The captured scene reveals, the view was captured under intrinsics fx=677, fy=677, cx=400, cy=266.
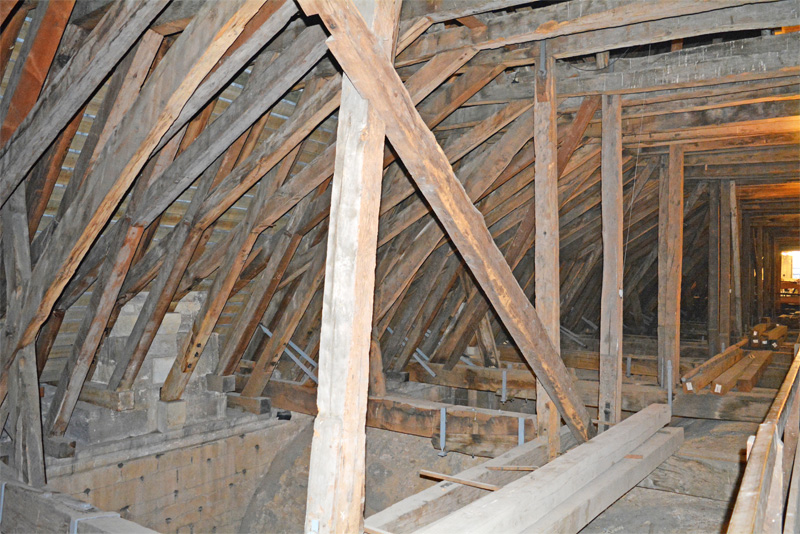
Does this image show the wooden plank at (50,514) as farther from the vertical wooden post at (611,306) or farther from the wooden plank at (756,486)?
the vertical wooden post at (611,306)

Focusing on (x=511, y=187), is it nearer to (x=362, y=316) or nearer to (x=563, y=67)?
(x=563, y=67)

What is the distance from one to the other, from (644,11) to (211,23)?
6.18 feet

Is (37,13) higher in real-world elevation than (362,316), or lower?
higher

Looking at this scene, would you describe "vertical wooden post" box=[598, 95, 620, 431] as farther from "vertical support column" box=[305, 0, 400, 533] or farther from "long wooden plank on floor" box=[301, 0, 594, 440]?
"vertical support column" box=[305, 0, 400, 533]

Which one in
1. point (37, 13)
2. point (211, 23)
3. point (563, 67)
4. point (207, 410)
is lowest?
point (207, 410)

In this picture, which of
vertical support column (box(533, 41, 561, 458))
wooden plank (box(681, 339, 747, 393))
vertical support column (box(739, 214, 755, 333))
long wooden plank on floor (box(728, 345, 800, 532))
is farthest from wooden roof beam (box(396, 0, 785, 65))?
vertical support column (box(739, 214, 755, 333))

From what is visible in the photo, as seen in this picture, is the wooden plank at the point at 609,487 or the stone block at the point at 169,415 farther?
the stone block at the point at 169,415

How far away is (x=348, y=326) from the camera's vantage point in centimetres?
201

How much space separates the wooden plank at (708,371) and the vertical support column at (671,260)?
244 mm

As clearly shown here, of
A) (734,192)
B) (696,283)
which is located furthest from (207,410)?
(696,283)

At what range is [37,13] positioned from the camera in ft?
10.6

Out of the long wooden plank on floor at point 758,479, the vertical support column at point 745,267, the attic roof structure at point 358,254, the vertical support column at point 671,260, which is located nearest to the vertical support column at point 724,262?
the attic roof structure at point 358,254

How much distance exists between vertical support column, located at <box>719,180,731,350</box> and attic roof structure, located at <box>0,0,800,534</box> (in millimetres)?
725

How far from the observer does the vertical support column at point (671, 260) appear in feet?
18.3
